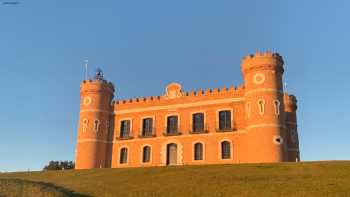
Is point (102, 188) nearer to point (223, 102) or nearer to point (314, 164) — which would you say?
point (314, 164)

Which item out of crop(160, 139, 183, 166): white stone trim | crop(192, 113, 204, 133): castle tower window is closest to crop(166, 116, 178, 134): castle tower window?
crop(160, 139, 183, 166): white stone trim

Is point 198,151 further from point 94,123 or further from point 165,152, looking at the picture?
point 94,123

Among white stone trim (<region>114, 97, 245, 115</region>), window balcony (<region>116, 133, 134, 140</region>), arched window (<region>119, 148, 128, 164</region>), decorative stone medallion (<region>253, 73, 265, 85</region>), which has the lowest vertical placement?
arched window (<region>119, 148, 128, 164</region>)

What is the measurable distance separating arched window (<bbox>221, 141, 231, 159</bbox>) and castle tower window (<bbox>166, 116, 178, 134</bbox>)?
603 centimetres

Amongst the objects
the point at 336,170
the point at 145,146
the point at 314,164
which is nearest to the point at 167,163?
the point at 145,146

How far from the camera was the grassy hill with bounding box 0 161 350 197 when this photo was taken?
841 inches

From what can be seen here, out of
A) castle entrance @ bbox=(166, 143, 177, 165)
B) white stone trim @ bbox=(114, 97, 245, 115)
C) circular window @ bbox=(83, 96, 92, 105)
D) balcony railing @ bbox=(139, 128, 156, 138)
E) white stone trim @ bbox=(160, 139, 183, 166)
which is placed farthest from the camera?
circular window @ bbox=(83, 96, 92, 105)

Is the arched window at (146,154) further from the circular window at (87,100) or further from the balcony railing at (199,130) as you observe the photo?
the circular window at (87,100)

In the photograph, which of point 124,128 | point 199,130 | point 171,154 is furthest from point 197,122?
point 124,128

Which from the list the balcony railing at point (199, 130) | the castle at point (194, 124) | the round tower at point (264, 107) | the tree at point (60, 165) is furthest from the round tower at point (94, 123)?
the tree at point (60, 165)

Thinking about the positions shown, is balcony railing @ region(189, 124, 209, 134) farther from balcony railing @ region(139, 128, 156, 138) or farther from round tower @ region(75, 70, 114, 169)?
round tower @ region(75, 70, 114, 169)

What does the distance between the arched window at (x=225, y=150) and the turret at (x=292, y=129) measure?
7.44m

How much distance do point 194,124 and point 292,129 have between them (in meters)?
11.4

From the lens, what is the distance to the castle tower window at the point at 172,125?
4579cm
